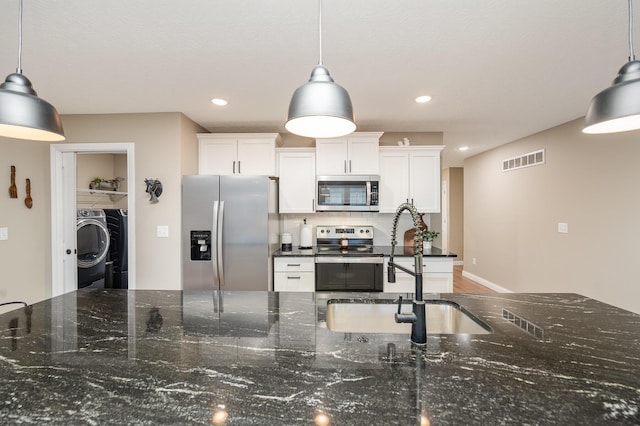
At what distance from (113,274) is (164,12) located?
3.96 m

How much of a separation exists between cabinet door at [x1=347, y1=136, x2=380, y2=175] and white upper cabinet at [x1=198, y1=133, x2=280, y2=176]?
91cm

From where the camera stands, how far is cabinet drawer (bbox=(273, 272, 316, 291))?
3285 mm

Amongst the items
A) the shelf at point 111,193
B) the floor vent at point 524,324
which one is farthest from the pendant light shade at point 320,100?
the shelf at point 111,193

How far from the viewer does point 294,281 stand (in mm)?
3301

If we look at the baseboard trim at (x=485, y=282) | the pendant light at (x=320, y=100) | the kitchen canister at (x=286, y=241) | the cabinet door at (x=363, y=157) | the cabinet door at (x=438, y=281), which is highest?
the cabinet door at (x=363, y=157)

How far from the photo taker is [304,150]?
3.66 meters

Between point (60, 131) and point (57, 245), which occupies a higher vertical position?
point (60, 131)

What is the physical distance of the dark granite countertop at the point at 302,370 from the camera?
71cm

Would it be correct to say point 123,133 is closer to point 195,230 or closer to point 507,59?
point 195,230

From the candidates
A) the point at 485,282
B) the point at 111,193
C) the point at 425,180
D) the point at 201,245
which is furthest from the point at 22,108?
the point at 485,282

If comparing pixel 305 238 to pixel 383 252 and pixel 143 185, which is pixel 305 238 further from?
pixel 143 185

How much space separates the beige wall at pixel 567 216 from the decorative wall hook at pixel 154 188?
15.3ft

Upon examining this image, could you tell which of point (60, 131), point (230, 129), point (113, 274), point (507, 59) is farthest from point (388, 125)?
point (113, 274)

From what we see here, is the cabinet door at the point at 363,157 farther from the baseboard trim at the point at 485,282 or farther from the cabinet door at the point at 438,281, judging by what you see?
the baseboard trim at the point at 485,282
